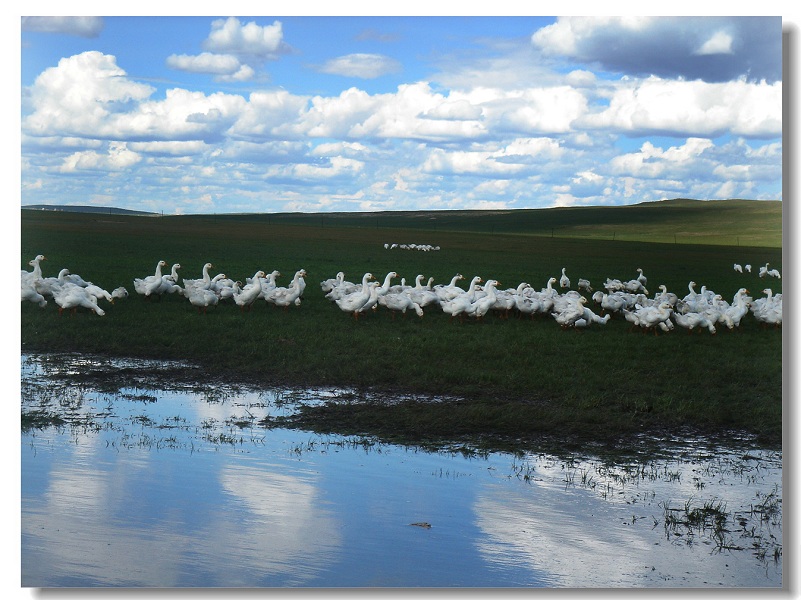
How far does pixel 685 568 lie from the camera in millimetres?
7543

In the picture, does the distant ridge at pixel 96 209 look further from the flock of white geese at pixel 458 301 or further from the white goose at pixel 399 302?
the white goose at pixel 399 302

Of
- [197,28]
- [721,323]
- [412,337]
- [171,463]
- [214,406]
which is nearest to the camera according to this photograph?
[171,463]

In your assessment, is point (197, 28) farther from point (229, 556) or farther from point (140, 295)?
point (140, 295)

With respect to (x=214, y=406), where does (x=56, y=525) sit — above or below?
below

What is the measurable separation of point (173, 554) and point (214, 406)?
366 centimetres

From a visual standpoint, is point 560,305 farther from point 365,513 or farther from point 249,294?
point 365,513

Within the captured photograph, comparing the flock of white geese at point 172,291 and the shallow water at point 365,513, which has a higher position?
the flock of white geese at point 172,291

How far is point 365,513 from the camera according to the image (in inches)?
326

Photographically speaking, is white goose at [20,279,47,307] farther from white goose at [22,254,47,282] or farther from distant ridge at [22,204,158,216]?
distant ridge at [22,204,158,216]

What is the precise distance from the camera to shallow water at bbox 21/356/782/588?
25.0 ft

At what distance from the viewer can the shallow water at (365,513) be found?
7.61 meters

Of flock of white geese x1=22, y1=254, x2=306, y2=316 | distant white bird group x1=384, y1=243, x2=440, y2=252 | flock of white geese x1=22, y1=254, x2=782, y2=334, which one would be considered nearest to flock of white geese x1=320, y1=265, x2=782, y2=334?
flock of white geese x1=22, y1=254, x2=782, y2=334

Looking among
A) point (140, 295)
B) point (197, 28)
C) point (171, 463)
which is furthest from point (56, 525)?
point (140, 295)

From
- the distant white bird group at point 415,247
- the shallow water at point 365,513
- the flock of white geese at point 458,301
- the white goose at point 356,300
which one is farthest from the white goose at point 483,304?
the distant white bird group at point 415,247
